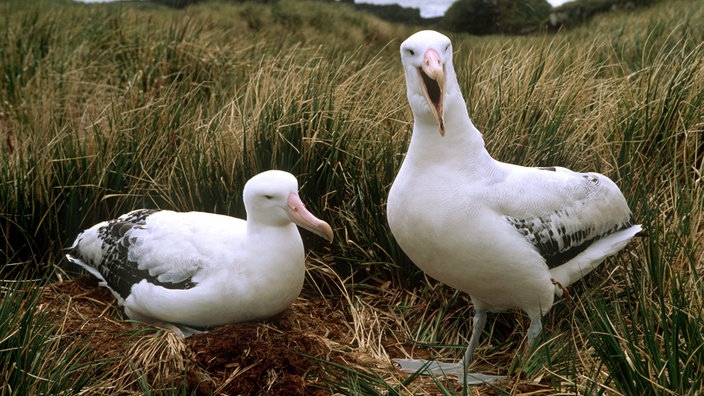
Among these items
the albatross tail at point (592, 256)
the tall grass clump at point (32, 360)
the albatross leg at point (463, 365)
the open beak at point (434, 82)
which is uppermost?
the open beak at point (434, 82)

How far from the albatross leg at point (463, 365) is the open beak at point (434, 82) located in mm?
1041

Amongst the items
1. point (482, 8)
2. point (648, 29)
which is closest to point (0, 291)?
point (648, 29)

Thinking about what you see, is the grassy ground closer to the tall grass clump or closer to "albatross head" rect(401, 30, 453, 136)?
the tall grass clump

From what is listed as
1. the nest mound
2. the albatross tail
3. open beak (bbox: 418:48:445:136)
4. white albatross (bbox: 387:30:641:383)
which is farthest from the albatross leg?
open beak (bbox: 418:48:445:136)

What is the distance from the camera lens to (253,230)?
405 centimetres

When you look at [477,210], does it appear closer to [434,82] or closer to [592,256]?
[434,82]

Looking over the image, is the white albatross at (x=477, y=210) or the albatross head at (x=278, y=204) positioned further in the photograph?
the albatross head at (x=278, y=204)

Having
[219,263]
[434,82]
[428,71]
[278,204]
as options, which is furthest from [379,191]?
[428,71]

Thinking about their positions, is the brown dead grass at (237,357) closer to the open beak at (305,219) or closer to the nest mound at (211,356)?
the nest mound at (211,356)

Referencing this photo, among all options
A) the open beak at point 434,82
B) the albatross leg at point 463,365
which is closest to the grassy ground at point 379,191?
the albatross leg at point 463,365

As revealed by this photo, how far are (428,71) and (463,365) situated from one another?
4.25 feet

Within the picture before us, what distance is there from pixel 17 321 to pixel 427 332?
1.95 meters

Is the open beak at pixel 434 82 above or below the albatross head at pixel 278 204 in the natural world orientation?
above

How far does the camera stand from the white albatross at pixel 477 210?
3572 millimetres
